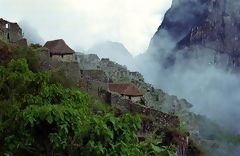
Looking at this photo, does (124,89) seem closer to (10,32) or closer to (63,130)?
(10,32)

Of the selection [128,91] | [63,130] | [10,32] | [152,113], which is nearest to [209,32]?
[128,91]

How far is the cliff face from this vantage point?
585 ft

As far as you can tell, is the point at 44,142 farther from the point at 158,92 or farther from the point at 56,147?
the point at 158,92

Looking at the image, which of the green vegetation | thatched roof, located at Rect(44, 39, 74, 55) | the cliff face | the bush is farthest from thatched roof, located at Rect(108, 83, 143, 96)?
the cliff face

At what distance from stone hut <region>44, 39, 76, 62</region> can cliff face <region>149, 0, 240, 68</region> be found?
4953 inches

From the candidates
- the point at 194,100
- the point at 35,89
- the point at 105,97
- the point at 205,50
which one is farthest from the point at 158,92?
the point at 205,50

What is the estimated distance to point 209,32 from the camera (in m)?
180

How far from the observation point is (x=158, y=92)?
195 ft

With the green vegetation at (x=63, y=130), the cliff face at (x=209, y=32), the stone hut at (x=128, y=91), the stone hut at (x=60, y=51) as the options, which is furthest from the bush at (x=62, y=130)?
the cliff face at (x=209, y=32)

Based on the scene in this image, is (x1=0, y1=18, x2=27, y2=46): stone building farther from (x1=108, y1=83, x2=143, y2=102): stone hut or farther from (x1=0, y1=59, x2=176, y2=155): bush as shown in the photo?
(x1=0, y1=59, x2=176, y2=155): bush

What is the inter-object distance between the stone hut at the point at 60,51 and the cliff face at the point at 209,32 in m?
126

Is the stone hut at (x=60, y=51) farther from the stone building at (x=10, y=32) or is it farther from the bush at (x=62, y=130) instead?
the bush at (x=62, y=130)

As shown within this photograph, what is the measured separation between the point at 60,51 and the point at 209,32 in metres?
132

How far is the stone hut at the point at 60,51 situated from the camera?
51.1 metres
